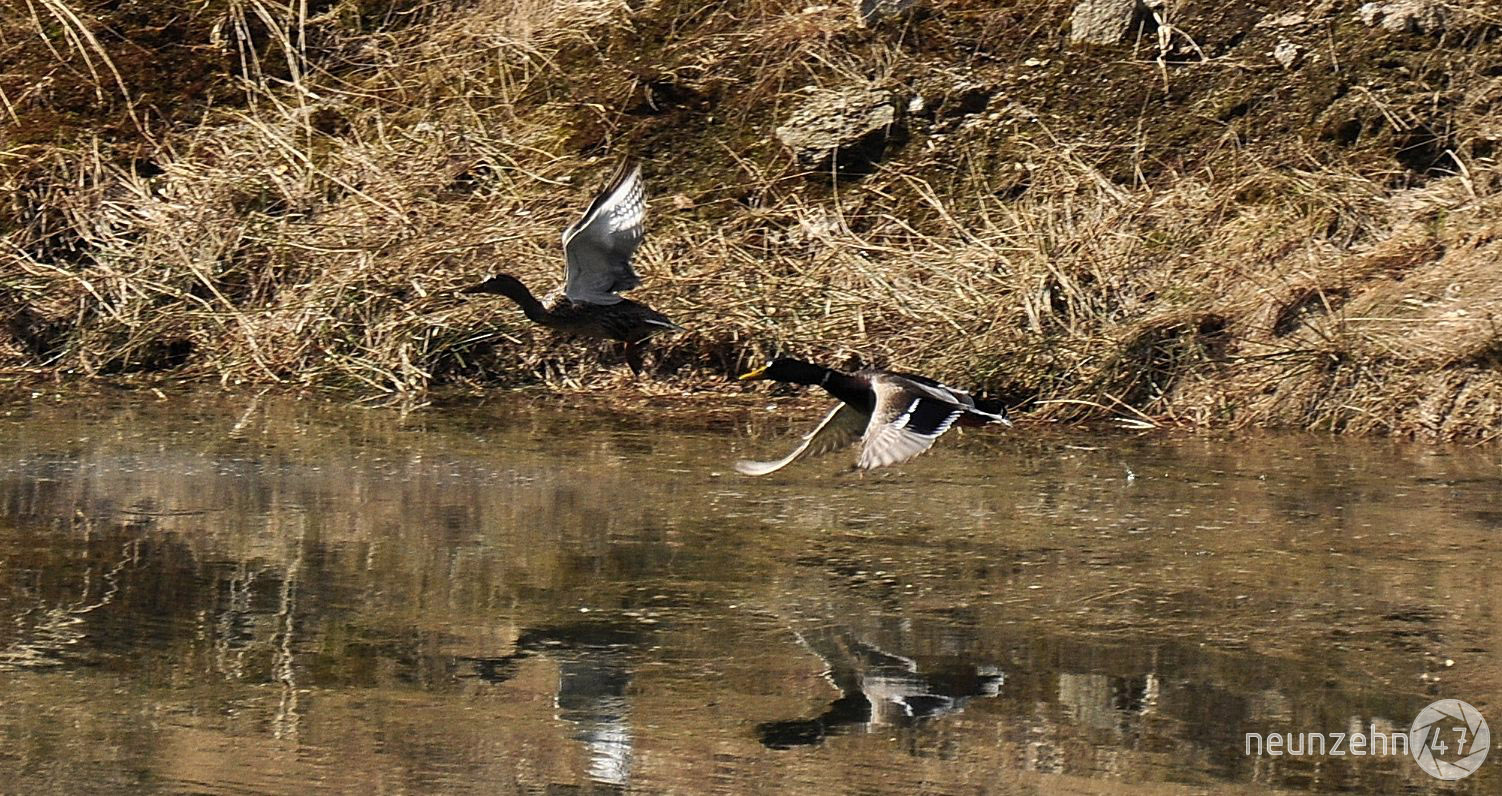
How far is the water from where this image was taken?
4.81 meters

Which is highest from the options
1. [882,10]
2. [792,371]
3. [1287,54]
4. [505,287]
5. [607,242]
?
[882,10]

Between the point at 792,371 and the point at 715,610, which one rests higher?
the point at 792,371

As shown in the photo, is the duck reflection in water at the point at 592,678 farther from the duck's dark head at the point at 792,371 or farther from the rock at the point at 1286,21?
the rock at the point at 1286,21

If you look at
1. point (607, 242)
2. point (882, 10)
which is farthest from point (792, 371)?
point (882, 10)

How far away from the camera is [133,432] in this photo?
29.6 ft

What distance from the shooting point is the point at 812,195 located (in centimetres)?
1138

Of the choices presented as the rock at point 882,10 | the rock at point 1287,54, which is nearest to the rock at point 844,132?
the rock at point 882,10

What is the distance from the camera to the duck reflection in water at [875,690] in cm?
500

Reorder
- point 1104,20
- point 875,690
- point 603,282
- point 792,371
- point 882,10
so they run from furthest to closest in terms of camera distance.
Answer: point 882,10 → point 1104,20 → point 603,282 → point 792,371 → point 875,690

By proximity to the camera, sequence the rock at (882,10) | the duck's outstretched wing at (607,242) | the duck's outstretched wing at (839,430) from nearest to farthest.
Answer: the duck's outstretched wing at (839,430) < the duck's outstretched wing at (607,242) < the rock at (882,10)

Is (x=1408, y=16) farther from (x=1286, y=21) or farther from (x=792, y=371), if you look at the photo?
(x=792, y=371)

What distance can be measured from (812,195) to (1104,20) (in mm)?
2148

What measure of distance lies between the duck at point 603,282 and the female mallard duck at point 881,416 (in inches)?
59.6

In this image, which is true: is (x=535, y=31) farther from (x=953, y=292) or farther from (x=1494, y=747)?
(x=1494, y=747)
